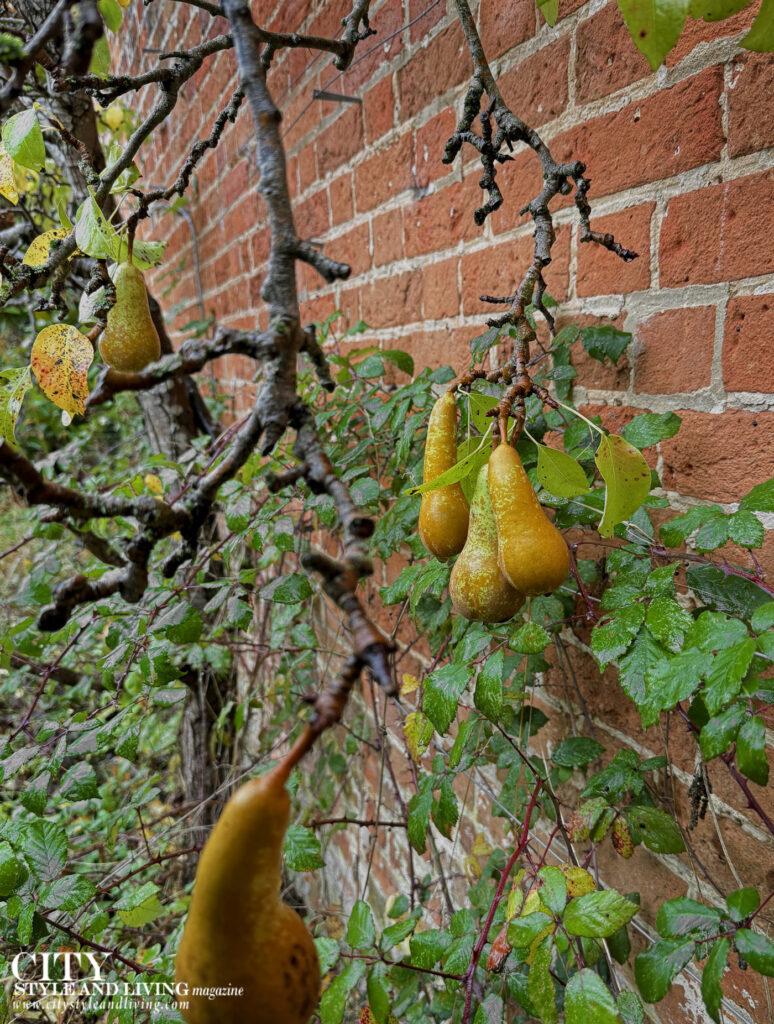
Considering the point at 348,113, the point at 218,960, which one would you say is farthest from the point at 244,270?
the point at 218,960

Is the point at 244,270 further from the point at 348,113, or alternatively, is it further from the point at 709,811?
the point at 709,811

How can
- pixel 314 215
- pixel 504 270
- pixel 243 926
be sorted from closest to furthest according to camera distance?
pixel 243 926 < pixel 504 270 < pixel 314 215

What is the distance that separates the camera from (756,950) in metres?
0.46

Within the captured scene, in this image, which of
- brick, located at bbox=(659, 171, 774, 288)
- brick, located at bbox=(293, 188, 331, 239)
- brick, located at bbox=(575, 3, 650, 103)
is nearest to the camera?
brick, located at bbox=(659, 171, 774, 288)

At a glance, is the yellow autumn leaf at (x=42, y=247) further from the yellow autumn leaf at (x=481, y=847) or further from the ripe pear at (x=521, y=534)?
the yellow autumn leaf at (x=481, y=847)

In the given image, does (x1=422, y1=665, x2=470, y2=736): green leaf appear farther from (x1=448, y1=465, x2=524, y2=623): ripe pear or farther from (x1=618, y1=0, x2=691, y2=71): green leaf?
(x1=618, y1=0, x2=691, y2=71): green leaf

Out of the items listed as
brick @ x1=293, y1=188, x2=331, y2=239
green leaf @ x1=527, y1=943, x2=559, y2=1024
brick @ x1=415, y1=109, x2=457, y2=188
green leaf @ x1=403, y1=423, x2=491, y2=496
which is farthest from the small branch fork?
brick @ x1=293, y1=188, x2=331, y2=239

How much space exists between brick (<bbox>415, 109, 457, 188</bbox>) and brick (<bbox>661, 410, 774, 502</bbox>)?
0.61m

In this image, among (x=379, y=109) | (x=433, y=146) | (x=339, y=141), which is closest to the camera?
(x=433, y=146)

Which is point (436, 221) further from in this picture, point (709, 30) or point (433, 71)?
point (709, 30)

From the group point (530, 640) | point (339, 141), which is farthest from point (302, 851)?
point (339, 141)

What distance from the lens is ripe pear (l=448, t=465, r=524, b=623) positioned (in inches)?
16.6

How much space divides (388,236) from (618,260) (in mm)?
583

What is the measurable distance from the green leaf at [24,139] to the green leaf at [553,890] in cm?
79
